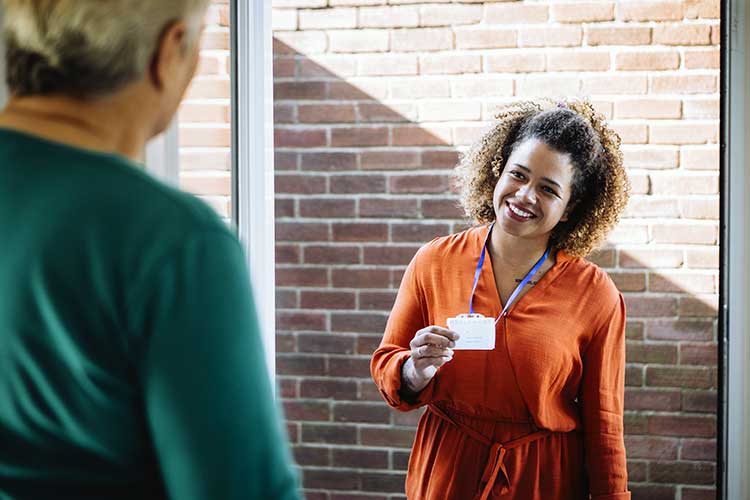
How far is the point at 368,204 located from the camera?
2.79m

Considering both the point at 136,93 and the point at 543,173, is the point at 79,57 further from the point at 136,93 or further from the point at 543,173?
the point at 543,173

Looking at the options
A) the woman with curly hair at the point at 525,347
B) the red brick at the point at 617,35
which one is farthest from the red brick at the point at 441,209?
the woman with curly hair at the point at 525,347

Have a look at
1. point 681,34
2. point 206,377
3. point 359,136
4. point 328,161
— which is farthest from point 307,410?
point 206,377

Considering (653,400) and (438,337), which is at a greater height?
(438,337)

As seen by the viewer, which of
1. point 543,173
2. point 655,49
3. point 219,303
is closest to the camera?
point 219,303

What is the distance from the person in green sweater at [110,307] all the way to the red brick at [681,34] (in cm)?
229

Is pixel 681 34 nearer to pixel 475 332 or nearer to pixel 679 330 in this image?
pixel 679 330

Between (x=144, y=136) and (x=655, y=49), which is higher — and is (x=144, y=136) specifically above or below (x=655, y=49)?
below

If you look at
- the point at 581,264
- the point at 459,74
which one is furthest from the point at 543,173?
the point at 459,74

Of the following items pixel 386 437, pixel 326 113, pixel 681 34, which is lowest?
pixel 386 437

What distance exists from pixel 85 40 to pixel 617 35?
2.32m

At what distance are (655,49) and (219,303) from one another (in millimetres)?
2361

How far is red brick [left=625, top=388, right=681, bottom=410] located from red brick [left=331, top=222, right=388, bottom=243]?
102cm

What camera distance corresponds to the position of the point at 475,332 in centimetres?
157
